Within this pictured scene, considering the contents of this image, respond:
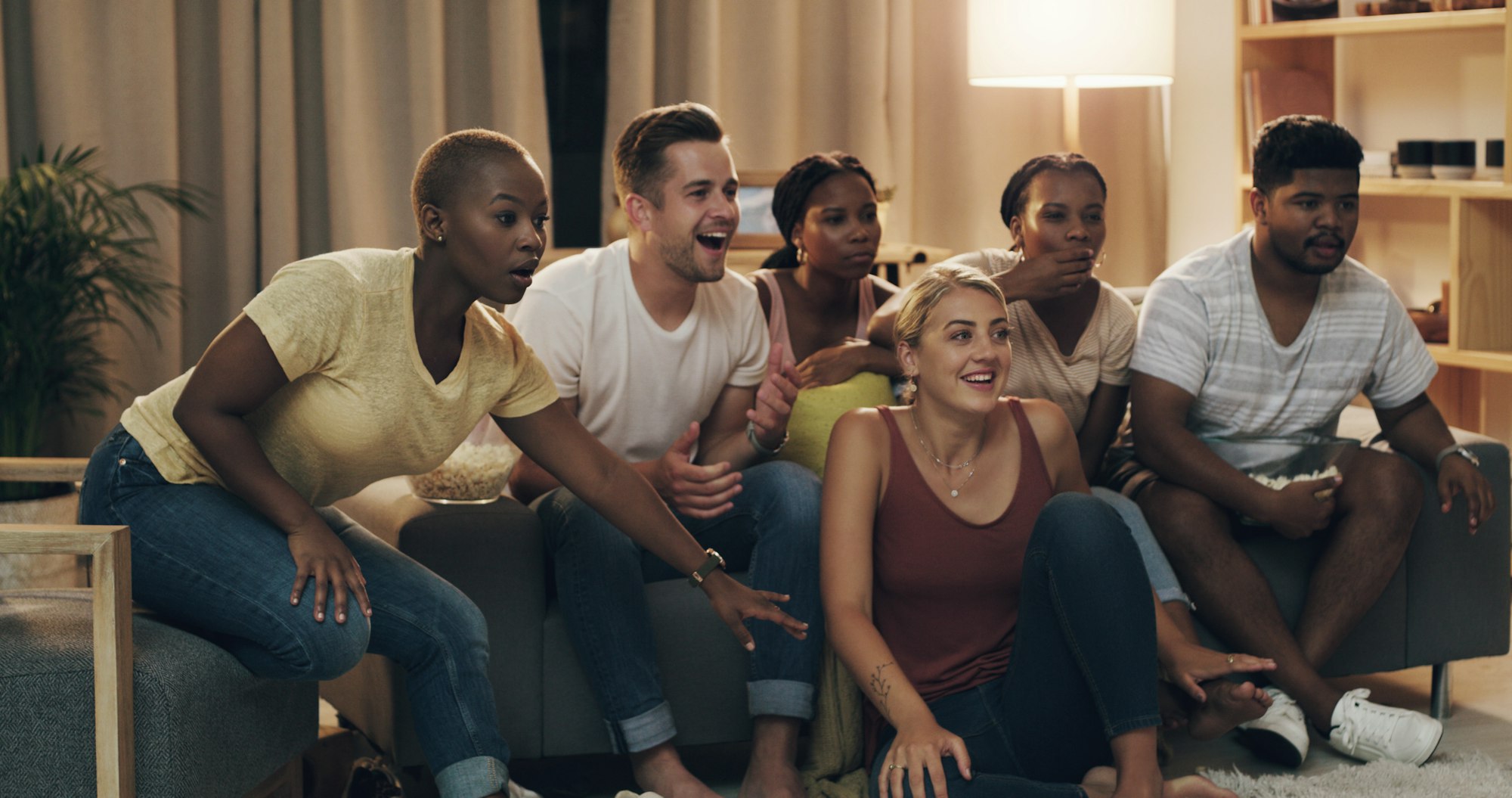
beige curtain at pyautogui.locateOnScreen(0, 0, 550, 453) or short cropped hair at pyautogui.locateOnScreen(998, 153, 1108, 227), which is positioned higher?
beige curtain at pyautogui.locateOnScreen(0, 0, 550, 453)

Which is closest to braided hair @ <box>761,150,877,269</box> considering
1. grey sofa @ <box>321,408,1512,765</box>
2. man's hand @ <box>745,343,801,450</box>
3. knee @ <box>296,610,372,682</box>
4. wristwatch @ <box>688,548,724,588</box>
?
man's hand @ <box>745,343,801,450</box>

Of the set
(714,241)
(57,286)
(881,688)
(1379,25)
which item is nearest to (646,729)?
(881,688)

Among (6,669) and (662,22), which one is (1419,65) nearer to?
(662,22)

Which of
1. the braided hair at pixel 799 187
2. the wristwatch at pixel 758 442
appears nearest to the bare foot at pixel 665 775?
the wristwatch at pixel 758 442

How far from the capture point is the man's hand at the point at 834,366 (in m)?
2.46

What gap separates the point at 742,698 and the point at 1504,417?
8.09ft

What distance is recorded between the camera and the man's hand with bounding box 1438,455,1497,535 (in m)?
2.46

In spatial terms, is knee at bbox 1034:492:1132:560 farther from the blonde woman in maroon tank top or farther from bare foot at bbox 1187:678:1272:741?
bare foot at bbox 1187:678:1272:741

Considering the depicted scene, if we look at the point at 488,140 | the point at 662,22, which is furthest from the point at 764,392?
the point at 662,22

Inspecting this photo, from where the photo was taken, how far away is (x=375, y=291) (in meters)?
1.79

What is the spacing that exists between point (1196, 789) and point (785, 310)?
1142 millimetres

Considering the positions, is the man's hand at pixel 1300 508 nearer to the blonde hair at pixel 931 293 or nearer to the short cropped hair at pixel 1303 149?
the short cropped hair at pixel 1303 149

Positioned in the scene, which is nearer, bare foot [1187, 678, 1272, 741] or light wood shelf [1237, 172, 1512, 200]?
bare foot [1187, 678, 1272, 741]

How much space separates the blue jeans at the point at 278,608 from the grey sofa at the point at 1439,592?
4.55 ft
